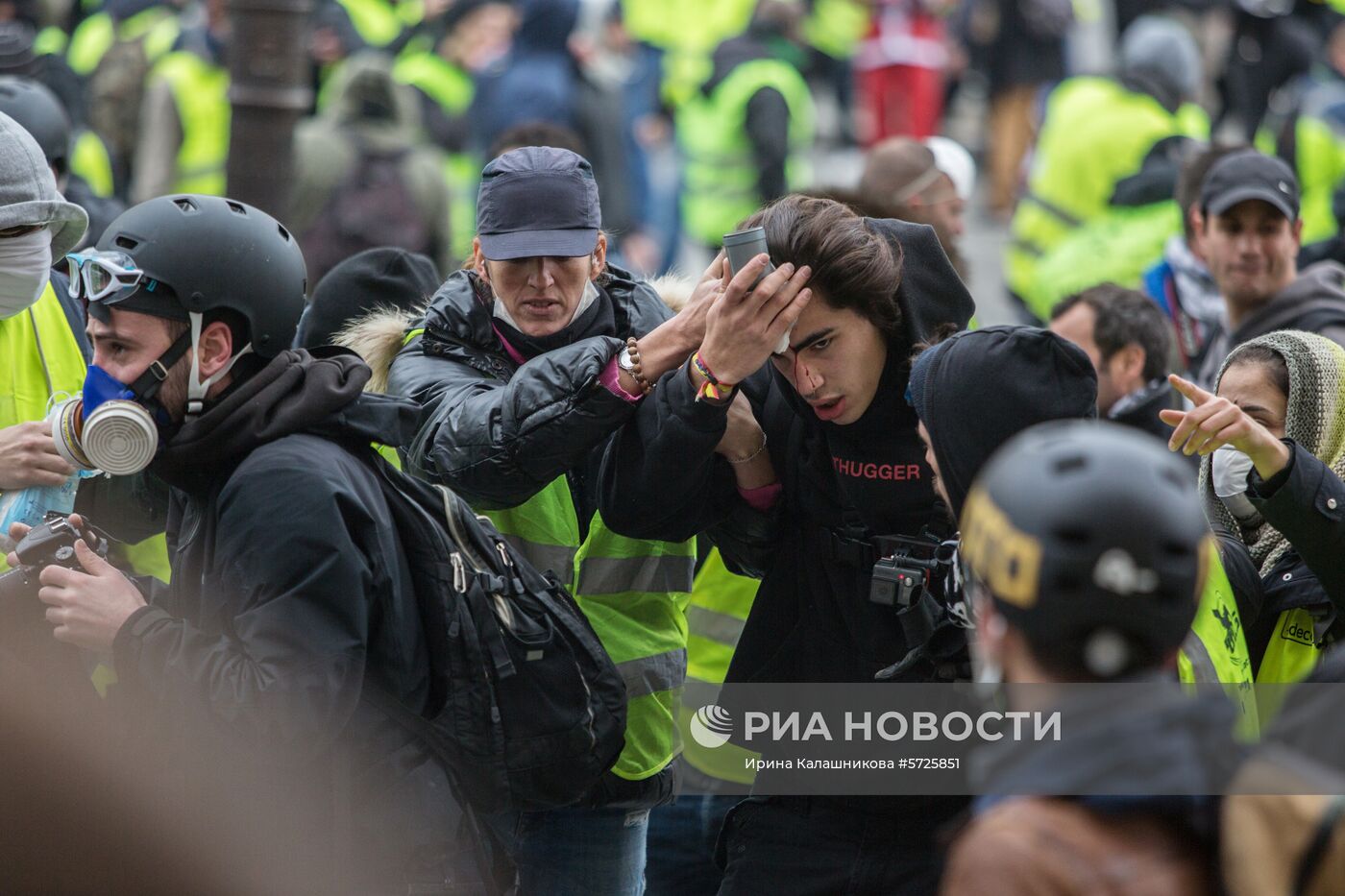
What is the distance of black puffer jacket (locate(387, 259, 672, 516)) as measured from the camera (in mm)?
3373

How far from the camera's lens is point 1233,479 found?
370 cm

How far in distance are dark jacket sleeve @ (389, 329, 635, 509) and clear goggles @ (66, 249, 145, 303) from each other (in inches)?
26.1

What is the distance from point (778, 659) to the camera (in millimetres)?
3598

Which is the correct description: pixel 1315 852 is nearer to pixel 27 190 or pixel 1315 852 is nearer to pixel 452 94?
pixel 27 190

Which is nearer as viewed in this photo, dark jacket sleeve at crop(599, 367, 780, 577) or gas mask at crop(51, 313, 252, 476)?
gas mask at crop(51, 313, 252, 476)

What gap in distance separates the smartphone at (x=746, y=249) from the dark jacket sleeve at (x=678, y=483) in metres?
0.21

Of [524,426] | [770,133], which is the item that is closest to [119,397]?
[524,426]

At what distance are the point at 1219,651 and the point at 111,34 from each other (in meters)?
10.8

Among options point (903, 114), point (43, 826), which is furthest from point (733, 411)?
point (903, 114)

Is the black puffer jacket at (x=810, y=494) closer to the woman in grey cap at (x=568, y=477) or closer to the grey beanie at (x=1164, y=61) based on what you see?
the woman in grey cap at (x=568, y=477)

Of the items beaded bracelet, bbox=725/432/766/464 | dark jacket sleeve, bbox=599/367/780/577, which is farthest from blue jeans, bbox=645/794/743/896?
beaded bracelet, bbox=725/432/766/464

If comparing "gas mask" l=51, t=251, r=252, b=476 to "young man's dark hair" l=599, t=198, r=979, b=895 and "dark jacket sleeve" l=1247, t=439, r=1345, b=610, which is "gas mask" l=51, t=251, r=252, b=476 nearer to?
"young man's dark hair" l=599, t=198, r=979, b=895

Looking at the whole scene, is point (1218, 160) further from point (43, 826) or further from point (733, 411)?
point (43, 826)

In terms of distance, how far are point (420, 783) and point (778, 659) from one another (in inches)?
31.7
